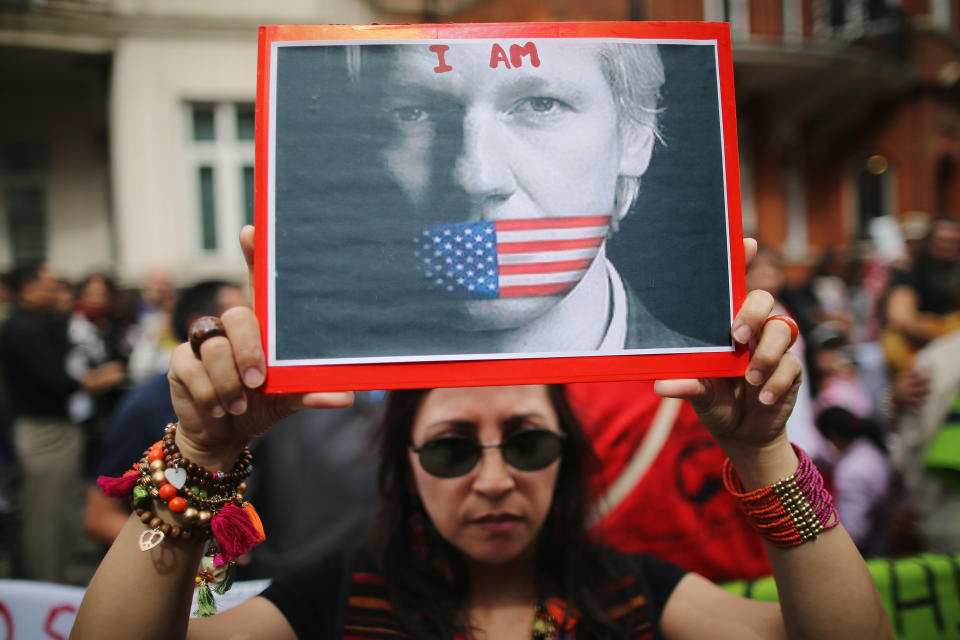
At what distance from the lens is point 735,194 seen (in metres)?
1.16

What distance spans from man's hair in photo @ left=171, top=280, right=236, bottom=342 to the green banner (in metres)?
2.30

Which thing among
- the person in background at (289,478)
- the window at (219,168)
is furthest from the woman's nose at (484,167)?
the window at (219,168)

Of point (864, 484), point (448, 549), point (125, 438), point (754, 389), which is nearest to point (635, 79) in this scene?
point (754, 389)

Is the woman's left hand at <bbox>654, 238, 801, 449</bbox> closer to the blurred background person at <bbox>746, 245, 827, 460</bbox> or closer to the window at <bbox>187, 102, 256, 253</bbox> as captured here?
the blurred background person at <bbox>746, 245, 827, 460</bbox>

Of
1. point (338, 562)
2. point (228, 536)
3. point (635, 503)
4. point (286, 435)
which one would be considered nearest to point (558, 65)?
point (228, 536)

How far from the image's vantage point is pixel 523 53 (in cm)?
115

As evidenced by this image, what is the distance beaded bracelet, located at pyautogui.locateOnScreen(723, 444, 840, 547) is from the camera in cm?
119

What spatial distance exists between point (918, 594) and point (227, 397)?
2.11m

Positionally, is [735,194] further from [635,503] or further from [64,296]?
[64,296]

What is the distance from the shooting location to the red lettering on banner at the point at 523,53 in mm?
1147

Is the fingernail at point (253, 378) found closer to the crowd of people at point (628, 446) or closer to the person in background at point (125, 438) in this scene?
the crowd of people at point (628, 446)

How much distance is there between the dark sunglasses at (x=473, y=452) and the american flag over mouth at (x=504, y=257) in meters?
0.54

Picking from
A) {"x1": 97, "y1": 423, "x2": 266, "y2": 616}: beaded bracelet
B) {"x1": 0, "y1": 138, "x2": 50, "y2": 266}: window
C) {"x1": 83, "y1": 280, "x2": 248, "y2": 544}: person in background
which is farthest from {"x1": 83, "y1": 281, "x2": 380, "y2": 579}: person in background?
{"x1": 0, "y1": 138, "x2": 50, "y2": 266}: window

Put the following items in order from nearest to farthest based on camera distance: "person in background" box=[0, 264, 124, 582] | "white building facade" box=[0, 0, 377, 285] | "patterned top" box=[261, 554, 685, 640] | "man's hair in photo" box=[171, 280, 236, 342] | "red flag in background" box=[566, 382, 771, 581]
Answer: "patterned top" box=[261, 554, 685, 640] → "red flag in background" box=[566, 382, 771, 581] → "man's hair in photo" box=[171, 280, 236, 342] → "person in background" box=[0, 264, 124, 582] → "white building facade" box=[0, 0, 377, 285]
